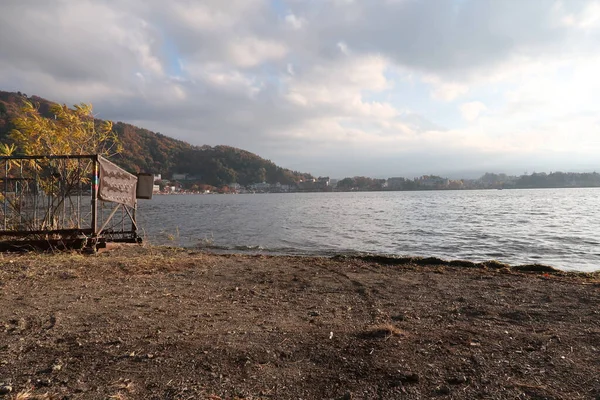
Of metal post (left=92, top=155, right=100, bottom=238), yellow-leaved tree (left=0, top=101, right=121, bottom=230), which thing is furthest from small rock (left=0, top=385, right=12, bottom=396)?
yellow-leaved tree (left=0, top=101, right=121, bottom=230)

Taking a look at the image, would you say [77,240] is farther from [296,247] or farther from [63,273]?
[296,247]

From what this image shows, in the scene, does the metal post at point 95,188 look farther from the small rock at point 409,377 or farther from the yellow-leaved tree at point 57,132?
the small rock at point 409,377

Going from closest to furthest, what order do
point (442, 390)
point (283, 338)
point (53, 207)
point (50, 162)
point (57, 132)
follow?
point (442, 390)
point (283, 338)
point (53, 207)
point (50, 162)
point (57, 132)

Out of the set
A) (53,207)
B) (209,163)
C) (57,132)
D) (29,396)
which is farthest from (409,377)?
(209,163)

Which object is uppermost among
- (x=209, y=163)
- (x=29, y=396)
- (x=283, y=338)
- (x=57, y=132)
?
(x=209, y=163)

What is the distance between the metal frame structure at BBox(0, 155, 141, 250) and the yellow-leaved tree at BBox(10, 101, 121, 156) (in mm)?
625

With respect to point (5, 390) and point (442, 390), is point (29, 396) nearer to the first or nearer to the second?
point (5, 390)

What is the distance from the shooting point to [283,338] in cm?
380

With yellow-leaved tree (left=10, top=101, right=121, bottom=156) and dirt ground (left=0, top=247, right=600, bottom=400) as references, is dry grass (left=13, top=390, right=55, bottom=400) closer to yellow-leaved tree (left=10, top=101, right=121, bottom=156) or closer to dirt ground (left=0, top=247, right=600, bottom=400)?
dirt ground (left=0, top=247, right=600, bottom=400)

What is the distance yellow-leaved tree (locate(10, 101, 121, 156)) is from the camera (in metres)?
11.6

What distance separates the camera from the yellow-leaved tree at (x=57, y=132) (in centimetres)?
1155

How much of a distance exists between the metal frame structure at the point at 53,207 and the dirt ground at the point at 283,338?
1906 mm

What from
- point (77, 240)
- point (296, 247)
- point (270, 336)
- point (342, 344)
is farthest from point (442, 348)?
point (296, 247)

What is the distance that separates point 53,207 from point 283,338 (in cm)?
990
